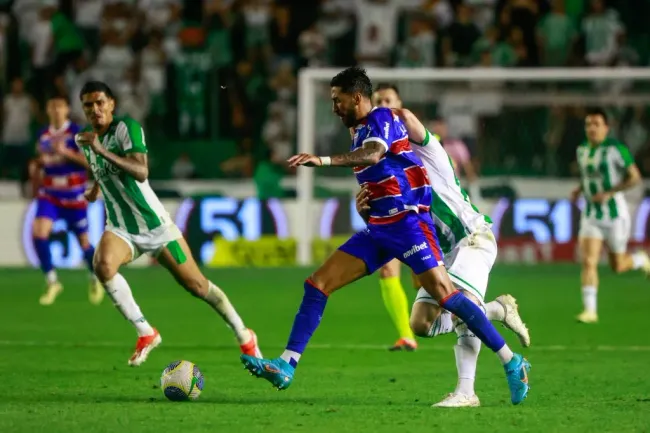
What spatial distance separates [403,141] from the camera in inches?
321

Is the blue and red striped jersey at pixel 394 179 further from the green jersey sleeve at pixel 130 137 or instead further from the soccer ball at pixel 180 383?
the green jersey sleeve at pixel 130 137

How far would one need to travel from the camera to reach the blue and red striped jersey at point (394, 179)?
8.09 m

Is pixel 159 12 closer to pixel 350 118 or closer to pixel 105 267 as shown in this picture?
pixel 105 267

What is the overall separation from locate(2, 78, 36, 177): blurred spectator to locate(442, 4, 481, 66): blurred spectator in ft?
22.3

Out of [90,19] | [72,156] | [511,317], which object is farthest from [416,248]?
[90,19]

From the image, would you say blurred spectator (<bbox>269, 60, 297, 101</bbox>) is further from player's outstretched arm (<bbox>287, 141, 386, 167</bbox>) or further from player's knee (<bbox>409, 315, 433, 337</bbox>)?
player's outstretched arm (<bbox>287, 141, 386, 167</bbox>)

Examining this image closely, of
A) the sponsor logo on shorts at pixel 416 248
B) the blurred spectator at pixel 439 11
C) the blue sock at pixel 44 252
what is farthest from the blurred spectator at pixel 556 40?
the sponsor logo on shorts at pixel 416 248

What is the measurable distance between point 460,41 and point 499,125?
2330 millimetres

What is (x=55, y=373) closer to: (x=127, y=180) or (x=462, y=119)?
(x=127, y=180)

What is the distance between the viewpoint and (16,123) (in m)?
22.3

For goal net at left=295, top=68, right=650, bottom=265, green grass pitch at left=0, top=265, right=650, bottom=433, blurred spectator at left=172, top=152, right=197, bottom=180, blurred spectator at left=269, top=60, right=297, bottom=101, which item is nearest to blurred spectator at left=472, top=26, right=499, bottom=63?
goal net at left=295, top=68, right=650, bottom=265

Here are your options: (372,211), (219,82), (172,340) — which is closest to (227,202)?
(219,82)

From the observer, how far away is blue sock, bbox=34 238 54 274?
1551 centimetres

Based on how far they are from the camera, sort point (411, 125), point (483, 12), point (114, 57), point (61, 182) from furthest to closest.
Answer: point (114, 57) → point (483, 12) → point (61, 182) → point (411, 125)
